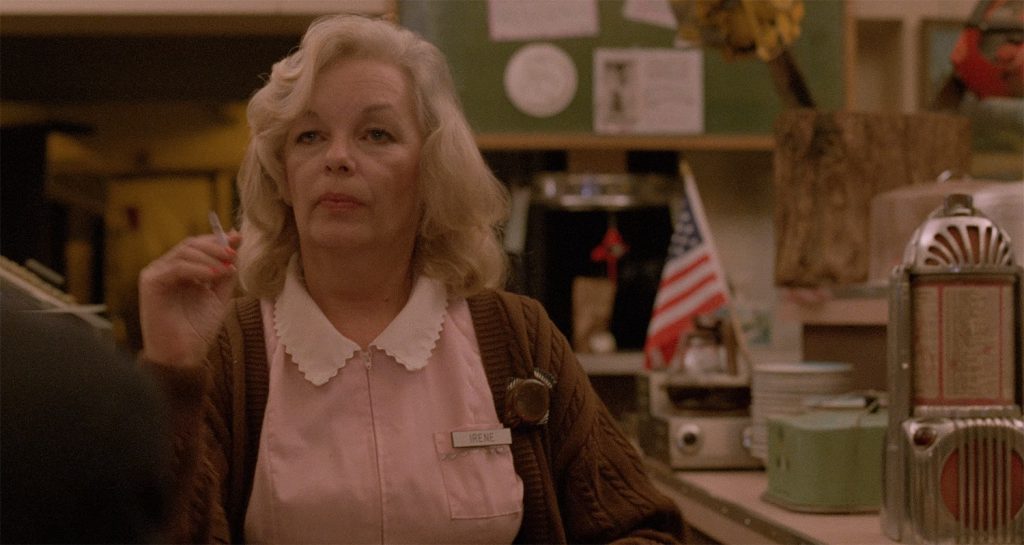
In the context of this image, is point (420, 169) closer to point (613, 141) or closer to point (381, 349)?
point (381, 349)

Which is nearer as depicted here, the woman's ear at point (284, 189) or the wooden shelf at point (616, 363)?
the woman's ear at point (284, 189)

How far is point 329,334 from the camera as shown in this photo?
1410 millimetres

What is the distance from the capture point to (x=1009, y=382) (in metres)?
1.47

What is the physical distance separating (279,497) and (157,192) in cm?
426

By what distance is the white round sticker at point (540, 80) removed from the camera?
10.0ft

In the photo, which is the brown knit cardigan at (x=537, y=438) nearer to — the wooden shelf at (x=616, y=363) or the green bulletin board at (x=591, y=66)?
the wooden shelf at (x=616, y=363)

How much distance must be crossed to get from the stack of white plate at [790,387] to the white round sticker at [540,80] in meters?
1.22


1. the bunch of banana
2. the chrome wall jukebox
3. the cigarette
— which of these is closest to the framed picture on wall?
the bunch of banana

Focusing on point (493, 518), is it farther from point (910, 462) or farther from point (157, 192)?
point (157, 192)

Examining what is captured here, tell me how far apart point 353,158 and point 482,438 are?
39 centimetres

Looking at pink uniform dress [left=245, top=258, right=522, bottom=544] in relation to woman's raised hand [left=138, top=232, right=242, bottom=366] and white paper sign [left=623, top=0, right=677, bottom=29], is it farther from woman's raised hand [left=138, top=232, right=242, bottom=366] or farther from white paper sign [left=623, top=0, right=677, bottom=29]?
white paper sign [left=623, top=0, right=677, bottom=29]

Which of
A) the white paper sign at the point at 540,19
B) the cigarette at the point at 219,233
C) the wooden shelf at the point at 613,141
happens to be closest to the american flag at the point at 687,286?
the wooden shelf at the point at 613,141

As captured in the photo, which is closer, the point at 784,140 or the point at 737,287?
the point at 784,140

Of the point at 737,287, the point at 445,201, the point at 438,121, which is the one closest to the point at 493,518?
the point at 445,201
